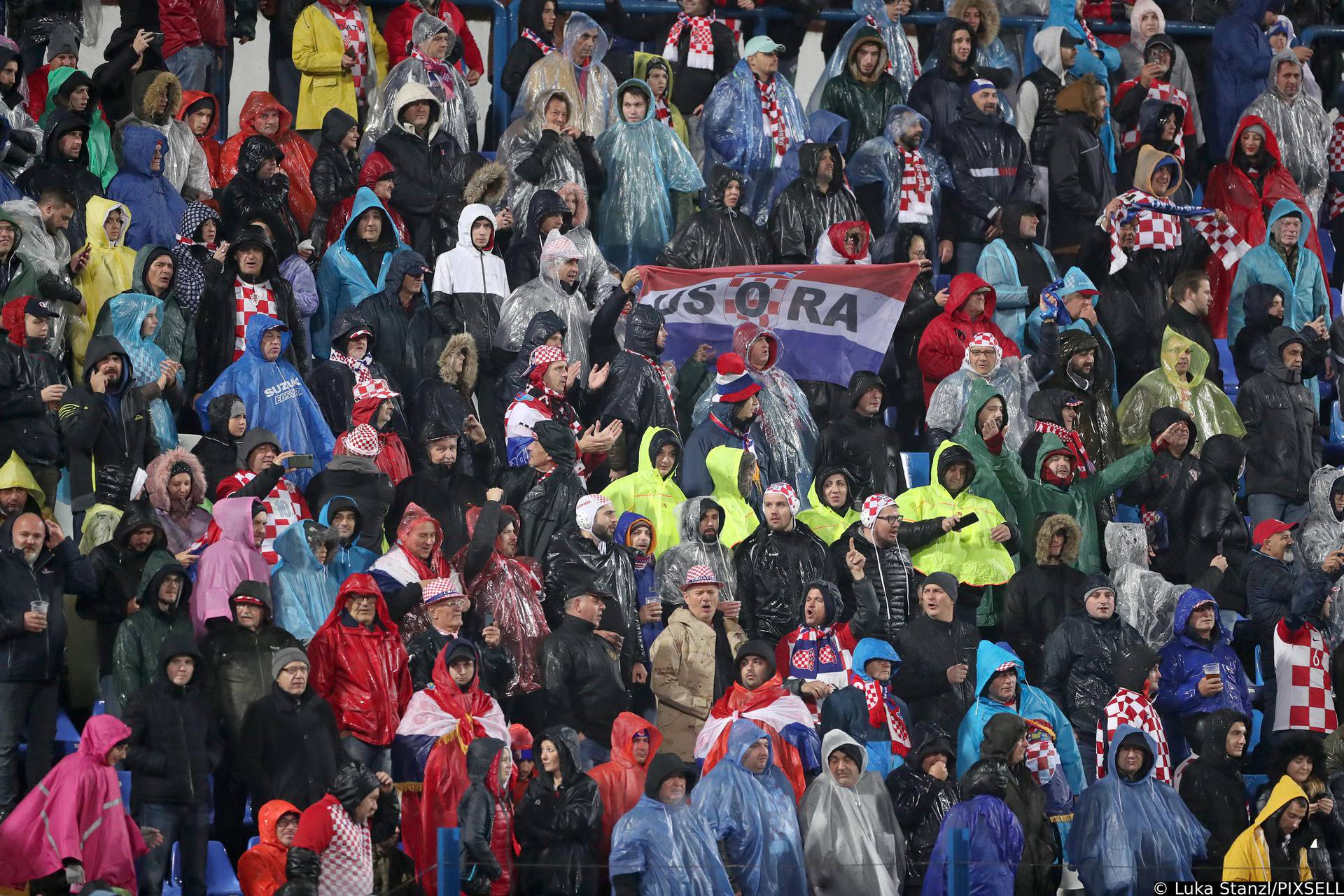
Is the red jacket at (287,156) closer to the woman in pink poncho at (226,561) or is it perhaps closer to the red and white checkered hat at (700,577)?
the woman in pink poncho at (226,561)

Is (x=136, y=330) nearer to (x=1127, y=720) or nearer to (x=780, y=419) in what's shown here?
(x=780, y=419)

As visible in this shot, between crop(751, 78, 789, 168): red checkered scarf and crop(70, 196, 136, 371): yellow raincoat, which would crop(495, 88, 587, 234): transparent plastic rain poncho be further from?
crop(70, 196, 136, 371): yellow raincoat

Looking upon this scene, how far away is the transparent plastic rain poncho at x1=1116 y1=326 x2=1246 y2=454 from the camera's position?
17844 millimetres

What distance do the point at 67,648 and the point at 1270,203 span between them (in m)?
10.1

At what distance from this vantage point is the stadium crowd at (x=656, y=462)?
1345cm

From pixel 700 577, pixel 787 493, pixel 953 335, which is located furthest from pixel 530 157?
pixel 700 577

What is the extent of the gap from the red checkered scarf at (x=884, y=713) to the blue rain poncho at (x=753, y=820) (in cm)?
96

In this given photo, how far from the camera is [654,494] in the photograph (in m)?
15.9

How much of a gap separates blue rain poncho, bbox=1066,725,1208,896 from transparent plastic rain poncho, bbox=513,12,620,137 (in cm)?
664

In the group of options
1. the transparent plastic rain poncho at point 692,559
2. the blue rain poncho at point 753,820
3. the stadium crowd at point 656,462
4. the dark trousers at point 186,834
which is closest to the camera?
the dark trousers at point 186,834

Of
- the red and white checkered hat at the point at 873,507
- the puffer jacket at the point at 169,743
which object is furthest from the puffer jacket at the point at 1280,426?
the puffer jacket at the point at 169,743

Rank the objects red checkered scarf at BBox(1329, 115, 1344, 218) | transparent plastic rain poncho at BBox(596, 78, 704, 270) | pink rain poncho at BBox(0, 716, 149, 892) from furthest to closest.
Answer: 1. red checkered scarf at BBox(1329, 115, 1344, 218)
2. transparent plastic rain poncho at BBox(596, 78, 704, 270)
3. pink rain poncho at BBox(0, 716, 149, 892)

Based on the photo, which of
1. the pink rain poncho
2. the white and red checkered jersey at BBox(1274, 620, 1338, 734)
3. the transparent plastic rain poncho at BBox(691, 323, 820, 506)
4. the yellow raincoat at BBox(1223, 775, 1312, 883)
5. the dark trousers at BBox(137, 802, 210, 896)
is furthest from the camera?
the transparent plastic rain poncho at BBox(691, 323, 820, 506)

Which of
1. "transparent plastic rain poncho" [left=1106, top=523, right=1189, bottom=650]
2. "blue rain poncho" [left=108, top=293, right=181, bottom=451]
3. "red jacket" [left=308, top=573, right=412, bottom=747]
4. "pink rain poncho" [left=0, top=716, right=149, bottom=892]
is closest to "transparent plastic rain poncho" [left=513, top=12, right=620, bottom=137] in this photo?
"blue rain poncho" [left=108, top=293, right=181, bottom=451]
